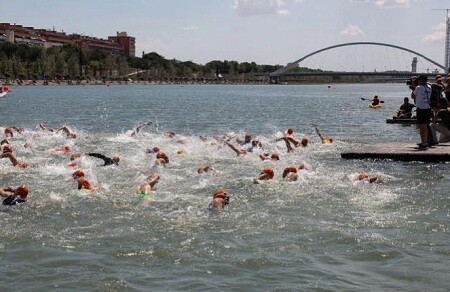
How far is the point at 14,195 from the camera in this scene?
14969mm

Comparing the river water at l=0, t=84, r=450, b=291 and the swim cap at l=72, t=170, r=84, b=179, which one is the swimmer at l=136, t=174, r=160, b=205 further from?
the swim cap at l=72, t=170, r=84, b=179

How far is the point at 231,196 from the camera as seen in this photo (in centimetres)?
1616

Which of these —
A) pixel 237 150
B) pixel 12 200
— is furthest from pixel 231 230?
Result: pixel 237 150

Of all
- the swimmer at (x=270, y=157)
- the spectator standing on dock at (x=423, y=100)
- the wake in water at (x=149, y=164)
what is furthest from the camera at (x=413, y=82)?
the swimmer at (x=270, y=157)

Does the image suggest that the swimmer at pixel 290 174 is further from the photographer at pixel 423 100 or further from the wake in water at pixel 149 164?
the photographer at pixel 423 100

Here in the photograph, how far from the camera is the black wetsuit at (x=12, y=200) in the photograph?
14648 millimetres

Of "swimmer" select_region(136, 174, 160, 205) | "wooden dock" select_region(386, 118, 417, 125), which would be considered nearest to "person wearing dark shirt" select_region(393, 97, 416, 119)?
"wooden dock" select_region(386, 118, 417, 125)

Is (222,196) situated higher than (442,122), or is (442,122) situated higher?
(442,122)

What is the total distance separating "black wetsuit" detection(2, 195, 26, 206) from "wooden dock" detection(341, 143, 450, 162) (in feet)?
39.5

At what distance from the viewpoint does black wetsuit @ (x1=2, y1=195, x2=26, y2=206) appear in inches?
577

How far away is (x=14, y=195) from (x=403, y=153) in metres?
12.6

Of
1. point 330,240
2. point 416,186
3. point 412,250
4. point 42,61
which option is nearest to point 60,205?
point 330,240

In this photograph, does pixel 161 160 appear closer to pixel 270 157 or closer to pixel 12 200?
pixel 270 157

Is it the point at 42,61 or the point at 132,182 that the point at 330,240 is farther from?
the point at 42,61
